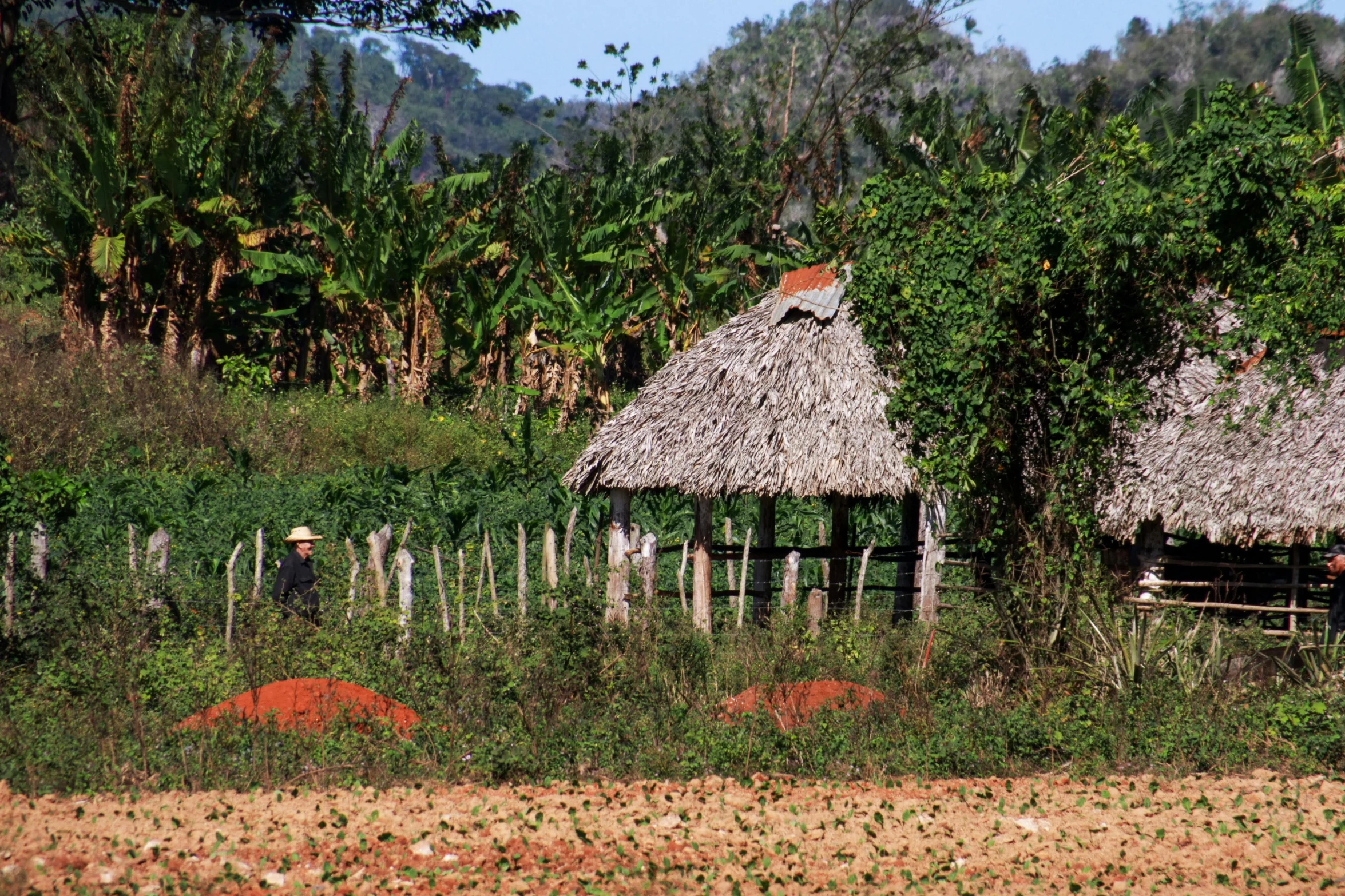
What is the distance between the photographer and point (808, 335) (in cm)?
1077

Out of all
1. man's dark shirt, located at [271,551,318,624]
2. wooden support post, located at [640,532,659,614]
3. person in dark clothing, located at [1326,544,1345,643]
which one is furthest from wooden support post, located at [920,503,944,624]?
man's dark shirt, located at [271,551,318,624]

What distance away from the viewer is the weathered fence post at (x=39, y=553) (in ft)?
31.5

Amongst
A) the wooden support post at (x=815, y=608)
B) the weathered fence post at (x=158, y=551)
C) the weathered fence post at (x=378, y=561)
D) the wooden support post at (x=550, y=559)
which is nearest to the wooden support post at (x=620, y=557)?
the wooden support post at (x=550, y=559)

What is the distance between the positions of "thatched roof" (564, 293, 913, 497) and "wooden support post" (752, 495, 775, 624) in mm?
743

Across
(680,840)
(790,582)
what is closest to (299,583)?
(790,582)

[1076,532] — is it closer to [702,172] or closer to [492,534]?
[492,534]

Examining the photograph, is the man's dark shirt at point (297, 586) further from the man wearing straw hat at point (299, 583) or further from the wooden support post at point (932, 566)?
the wooden support post at point (932, 566)

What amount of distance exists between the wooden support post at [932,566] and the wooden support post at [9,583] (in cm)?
708

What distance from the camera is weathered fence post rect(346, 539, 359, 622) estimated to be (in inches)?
351

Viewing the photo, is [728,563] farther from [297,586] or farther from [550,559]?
[297,586]

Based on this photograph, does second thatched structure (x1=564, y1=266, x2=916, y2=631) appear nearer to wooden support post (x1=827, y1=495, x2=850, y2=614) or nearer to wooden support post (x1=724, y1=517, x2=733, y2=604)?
wooden support post (x1=827, y1=495, x2=850, y2=614)

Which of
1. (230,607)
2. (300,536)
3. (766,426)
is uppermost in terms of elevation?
(766,426)

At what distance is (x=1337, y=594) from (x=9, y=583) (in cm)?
979

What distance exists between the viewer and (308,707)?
23.3 ft
